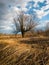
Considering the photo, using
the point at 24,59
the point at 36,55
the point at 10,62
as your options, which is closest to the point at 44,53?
the point at 36,55

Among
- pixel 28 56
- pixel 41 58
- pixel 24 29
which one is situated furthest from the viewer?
pixel 24 29

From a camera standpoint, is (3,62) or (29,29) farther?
(29,29)

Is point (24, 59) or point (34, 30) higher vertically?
point (24, 59)

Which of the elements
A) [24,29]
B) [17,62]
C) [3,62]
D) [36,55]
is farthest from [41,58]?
[24,29]

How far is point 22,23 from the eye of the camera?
32.6 m

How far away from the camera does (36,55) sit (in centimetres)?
918

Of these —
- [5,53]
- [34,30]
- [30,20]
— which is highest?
[5,53]

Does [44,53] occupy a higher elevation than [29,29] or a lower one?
higher

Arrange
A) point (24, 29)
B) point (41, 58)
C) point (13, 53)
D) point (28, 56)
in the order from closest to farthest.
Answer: point (41, 58) < point (28, 56) < point (13, 53) < point (24, 29)

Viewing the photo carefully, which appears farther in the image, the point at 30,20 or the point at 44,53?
the point at 30,20

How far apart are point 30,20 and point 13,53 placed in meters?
23.3

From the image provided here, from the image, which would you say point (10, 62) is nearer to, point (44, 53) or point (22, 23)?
point (44, 53)

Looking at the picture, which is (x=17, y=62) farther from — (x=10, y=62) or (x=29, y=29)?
(x=29, y=29)

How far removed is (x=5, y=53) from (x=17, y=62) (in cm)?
220
